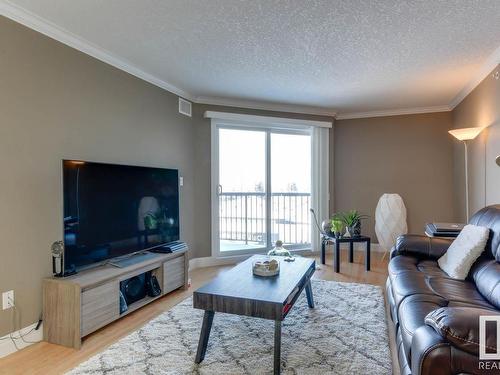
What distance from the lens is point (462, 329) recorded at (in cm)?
114

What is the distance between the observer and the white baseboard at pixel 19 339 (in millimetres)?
2124

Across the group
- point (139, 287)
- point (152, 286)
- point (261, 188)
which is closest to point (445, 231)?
point (261, 188)

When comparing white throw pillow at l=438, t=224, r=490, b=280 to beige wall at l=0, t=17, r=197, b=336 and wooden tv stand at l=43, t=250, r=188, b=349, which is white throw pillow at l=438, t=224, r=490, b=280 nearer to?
wooden tv stand at l=43, t=250, r=188, b=349

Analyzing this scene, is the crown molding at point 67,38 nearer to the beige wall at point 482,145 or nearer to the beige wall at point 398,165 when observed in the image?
the beige wall at point 398,165

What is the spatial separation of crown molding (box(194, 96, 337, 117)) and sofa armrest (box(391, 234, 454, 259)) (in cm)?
264

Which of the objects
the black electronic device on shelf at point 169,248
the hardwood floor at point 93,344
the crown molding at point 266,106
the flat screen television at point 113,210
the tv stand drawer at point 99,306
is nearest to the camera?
the hardwood floor at point 93,344

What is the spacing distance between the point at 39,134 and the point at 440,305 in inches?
114

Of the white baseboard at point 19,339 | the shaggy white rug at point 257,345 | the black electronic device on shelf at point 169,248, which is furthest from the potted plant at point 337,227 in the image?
the white baseboard at point 19,339

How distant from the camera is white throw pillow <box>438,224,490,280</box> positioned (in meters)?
2.25

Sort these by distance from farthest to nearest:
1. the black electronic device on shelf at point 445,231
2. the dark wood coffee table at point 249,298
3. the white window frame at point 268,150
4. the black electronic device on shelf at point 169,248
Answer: the white window frame at point 268,150, the black electronic device on shelf at point 169,248, the black electronic device on shelf at point 445,231, the dark wood coffee table at point 249,298

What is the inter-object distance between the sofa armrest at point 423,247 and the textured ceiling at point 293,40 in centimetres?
168

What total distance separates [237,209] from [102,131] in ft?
7.82

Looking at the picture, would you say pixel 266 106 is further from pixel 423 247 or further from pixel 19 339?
pixel 19 339

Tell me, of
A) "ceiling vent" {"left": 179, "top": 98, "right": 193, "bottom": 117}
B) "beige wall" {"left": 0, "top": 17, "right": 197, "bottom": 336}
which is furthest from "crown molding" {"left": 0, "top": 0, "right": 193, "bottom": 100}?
"ceiling vent" {"left": 179, "top": 98, "right": 193, "bottom": 117}
